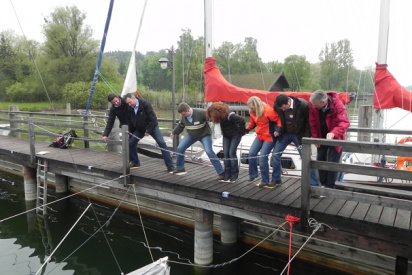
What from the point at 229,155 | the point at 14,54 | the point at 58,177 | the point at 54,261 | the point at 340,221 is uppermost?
the point at 14,54

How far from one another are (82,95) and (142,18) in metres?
29.5

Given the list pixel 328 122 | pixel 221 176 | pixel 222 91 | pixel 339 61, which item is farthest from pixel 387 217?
pixel 339 61

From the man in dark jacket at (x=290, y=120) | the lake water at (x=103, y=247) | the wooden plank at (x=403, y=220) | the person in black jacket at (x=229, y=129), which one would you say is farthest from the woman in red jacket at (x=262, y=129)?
the wooden plank at (x=403, y=220)

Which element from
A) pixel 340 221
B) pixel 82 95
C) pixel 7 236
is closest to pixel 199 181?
pixel 340 221

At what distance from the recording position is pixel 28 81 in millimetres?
45062

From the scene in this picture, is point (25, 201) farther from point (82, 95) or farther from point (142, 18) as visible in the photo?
point (82, 95)

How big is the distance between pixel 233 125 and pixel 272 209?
1.57 metres

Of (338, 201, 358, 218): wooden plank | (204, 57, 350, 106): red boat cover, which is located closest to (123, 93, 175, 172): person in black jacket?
(204, 57, 350, 106): red boat cover

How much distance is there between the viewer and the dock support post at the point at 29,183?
8.67 meters

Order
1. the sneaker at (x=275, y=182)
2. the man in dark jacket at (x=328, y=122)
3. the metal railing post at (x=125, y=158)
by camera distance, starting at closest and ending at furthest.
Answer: the man in dark jacket at (x=328, y=122) < the sneaker at (x=275, y=182) < the metal railing post at (x=125, y=158)

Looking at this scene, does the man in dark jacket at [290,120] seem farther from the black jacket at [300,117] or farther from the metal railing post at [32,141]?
the metal railing post at [32,141]

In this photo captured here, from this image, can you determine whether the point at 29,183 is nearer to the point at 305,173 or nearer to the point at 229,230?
the point at 229,230

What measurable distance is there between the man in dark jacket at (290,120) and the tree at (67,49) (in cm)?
4152

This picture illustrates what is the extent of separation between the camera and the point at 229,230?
630cm
